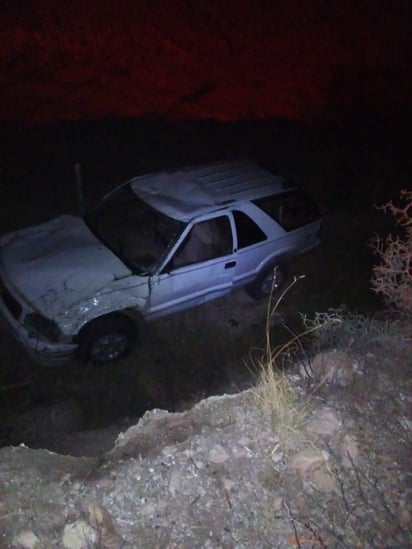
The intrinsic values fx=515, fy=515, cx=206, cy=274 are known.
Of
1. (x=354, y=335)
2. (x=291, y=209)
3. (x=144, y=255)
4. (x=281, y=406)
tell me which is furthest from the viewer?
(x=291, y=209)

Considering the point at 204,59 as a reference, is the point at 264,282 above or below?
below

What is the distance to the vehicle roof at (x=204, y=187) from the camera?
225 inches

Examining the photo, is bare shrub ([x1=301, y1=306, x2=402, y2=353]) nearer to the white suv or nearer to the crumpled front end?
the white suv

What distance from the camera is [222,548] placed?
248 centimetres

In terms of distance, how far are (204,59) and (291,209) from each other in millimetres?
6958

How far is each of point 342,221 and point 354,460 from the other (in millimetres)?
5791

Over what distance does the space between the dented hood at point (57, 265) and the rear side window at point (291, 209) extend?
1.97 m

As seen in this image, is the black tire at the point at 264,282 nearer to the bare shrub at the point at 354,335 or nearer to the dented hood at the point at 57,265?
the dented hood at the point at 57,265

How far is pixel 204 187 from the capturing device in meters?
6.01

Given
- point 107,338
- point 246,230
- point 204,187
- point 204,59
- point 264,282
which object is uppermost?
point 204,59

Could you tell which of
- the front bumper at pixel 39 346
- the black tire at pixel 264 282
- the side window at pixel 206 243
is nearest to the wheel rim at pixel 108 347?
the front bumper at pixel 39 346

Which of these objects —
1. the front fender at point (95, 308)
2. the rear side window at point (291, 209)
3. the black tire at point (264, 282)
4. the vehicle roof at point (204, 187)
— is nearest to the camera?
the front fender at point (95, 308)

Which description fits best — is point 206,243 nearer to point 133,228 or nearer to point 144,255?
point 144,255

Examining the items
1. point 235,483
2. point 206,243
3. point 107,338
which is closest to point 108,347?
point 107,338
